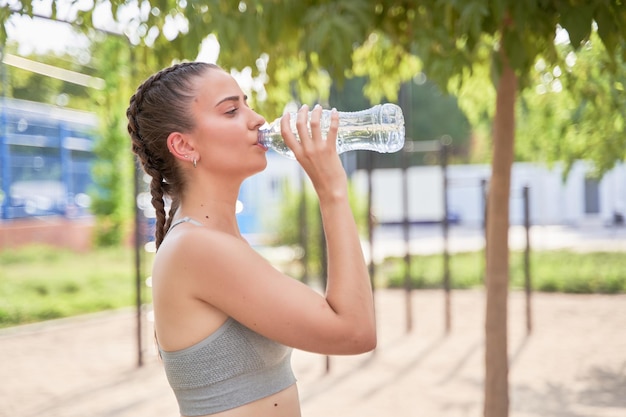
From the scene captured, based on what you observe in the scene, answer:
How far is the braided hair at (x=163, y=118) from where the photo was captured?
1.74m

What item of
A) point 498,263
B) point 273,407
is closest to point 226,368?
point 273,407

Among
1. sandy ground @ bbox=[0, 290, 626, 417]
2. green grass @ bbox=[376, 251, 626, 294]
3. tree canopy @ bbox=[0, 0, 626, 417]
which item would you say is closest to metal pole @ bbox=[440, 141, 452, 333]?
sandy ground @ bbox=[0, 290, 626, 417]

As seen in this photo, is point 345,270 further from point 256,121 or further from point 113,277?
point 113,277

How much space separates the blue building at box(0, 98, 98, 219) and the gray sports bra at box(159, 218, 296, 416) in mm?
9972

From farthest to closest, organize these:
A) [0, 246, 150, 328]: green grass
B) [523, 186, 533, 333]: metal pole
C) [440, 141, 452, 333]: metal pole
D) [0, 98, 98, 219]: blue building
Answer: [0, 98, 98, 219]: blue building < [0, 246, 150, 328]: green grass < [440, 141, 452, 333]: metal pole < [523, 186, 533, 333]: metal pole

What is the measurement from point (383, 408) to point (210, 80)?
4840mm

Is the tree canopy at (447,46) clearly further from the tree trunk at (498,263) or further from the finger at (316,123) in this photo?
the finger at (316,123)

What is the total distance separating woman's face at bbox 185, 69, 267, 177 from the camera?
168 centimetres

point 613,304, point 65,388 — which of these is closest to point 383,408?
point 65,388

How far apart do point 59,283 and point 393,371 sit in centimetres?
826

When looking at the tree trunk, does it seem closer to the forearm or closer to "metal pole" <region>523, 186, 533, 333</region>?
the forearm

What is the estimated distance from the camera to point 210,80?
1755 millimetres

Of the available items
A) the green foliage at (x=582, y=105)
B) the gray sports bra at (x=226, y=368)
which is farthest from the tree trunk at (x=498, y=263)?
the gray sports bra at (x=226, y=368)

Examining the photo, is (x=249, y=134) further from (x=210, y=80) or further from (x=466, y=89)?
(x=466, y=89)
